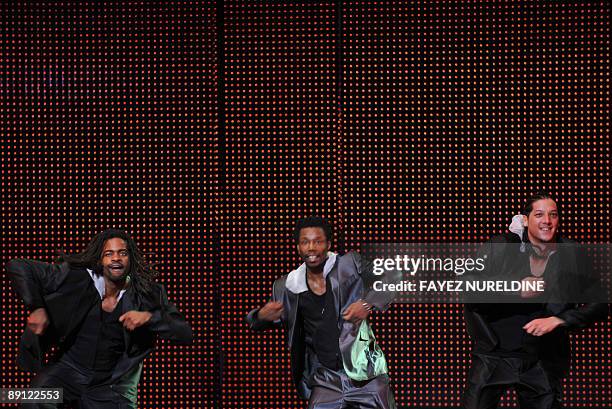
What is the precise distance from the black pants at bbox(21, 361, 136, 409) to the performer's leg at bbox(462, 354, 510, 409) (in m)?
2.18

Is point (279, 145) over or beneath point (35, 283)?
over

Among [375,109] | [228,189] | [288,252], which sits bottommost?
[288,252]

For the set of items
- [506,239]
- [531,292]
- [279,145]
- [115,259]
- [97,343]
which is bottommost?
[97,343]

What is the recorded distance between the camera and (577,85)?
23.2 feet

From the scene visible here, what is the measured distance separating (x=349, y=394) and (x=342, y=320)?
44 centimetres

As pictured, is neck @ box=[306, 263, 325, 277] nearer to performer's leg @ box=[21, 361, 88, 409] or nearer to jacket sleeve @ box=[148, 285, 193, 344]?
jacket sleeve @ box=[148, 285, 193, 344]

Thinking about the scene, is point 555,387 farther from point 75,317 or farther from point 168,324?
point 75,317

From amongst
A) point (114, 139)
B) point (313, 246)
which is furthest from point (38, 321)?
point (114, 139)

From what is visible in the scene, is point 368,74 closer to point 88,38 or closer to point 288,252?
point 288,252

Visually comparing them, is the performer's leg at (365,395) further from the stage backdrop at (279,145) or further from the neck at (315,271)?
the stage backdrop at (279,145)

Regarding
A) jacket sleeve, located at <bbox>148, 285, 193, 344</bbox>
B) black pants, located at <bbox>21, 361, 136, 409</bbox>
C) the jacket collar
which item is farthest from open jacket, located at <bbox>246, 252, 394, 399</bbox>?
black pants, located at <bbox>21, 361, 136, 409</bbox>

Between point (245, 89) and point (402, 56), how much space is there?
1.31 meters

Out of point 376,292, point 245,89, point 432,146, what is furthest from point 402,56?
point 376,292

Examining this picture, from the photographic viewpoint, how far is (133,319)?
5.17 meters
